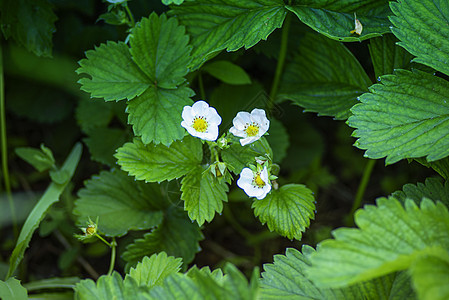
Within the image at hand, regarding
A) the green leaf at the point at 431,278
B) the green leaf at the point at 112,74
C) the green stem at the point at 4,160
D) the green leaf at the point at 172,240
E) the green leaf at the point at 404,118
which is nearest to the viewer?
the green leaf at the point at 431,278

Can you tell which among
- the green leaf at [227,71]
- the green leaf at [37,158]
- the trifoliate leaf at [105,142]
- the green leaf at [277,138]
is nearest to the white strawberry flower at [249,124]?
the green leaf at [227,71]

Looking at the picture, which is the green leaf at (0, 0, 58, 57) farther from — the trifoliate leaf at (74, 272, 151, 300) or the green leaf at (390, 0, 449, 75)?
the green leaf at (390, 0, 449, 75)

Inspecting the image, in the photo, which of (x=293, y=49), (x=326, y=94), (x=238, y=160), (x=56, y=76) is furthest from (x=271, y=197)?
(x=56, y=76)

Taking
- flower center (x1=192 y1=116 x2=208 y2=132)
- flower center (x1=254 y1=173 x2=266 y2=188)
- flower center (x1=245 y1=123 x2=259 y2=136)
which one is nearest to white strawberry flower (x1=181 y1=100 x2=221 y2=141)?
flower center (x1=192 y1=116 x2=208 y2=132)

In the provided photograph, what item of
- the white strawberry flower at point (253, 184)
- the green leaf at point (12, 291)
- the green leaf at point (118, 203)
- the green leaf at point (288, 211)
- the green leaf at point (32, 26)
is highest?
the green leaf at point (32, 26)

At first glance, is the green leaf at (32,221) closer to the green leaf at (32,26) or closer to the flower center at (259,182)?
the green leaf at (32,26)

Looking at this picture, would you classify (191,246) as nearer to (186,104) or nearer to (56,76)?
(186,104)
